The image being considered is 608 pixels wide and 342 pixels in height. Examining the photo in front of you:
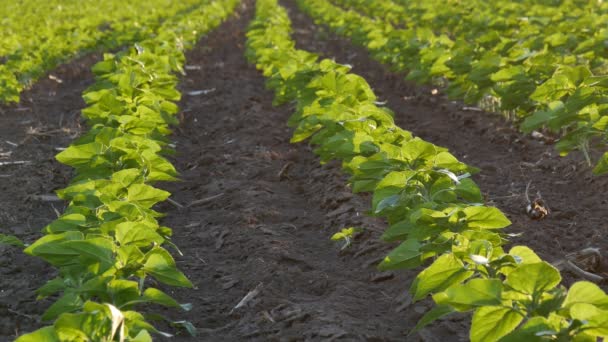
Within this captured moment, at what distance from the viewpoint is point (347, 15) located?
15.5 m

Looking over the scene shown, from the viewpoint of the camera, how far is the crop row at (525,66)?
514 cm

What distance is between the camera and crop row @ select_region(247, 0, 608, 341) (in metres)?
2.37

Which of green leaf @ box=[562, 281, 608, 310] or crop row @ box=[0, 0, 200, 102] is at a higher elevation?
green leaf @ box=[562, 281, 608, 310]

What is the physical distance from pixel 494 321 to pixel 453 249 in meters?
0.44

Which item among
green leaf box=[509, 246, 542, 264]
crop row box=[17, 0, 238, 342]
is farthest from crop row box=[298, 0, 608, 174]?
crop row box=[17, 0, 238, 342]

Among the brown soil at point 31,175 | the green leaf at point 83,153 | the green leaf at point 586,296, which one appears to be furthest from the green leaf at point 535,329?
the green leaf at point 83,153

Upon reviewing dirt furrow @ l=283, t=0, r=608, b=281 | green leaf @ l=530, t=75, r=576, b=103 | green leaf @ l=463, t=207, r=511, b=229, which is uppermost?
green leaf @ l=463, t=207, r=511, b=229

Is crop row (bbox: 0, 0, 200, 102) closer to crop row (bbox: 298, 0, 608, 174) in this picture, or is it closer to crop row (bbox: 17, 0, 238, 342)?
crop row (bbox: 17, 0, 238, 342)

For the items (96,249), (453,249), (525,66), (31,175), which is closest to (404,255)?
(453,249)

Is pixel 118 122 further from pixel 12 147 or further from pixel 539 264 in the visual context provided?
pixel 539 264

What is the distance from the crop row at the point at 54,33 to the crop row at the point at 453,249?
5.80 m

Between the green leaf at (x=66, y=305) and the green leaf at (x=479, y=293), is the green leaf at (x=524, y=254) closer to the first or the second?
Answer: the green leaf at (x=479, y=293)

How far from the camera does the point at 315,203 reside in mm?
5625

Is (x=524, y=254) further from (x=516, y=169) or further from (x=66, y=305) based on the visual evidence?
(x=516, y=169)
